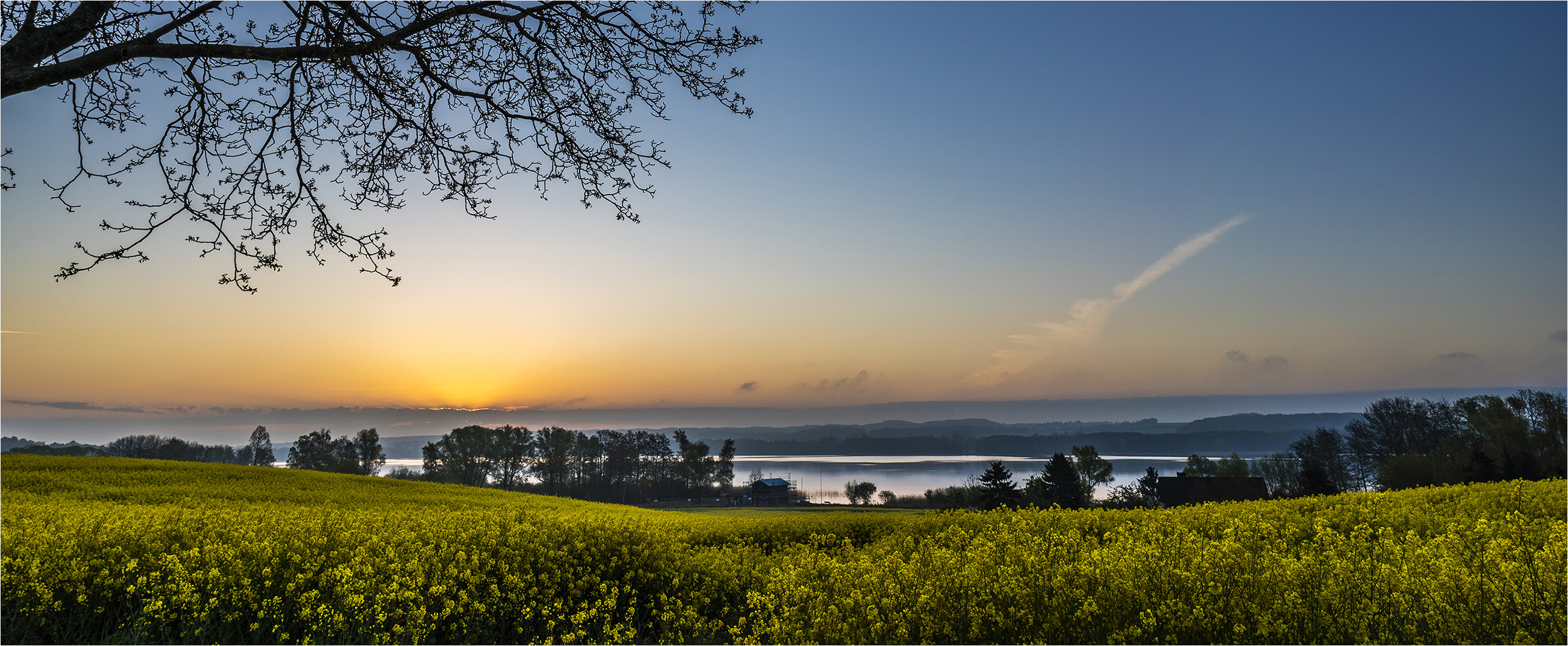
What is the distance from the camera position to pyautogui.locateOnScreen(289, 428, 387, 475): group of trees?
64562 millimetres

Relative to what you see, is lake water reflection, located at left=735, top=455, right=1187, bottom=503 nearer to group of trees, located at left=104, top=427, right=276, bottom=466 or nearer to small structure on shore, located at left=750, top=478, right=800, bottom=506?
small structure on shore, located at left=750, top=478, right=800, bottom=506

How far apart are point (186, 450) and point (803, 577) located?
9301 cm

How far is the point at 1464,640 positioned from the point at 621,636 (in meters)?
4.84

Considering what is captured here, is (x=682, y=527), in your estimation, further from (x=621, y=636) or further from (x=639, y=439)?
(x=639, y=439)

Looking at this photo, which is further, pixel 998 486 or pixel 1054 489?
pixel 1054 489

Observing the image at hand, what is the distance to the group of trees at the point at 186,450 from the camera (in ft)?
220

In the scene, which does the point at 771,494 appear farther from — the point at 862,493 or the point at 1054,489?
the point at 1054,489

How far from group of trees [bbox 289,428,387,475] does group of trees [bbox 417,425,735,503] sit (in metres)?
4.30

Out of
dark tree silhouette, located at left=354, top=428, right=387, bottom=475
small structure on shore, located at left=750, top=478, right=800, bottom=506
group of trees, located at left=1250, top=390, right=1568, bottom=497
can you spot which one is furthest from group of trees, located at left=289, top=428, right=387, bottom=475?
group of trees, located at left=1250, top=390, right=1568, bottom=497

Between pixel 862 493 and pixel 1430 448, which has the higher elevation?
pixel 1430 448

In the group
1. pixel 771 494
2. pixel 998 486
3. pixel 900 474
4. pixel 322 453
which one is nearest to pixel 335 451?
pixel 322 453

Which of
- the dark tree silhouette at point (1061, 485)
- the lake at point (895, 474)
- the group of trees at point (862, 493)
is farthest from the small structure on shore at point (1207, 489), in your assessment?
the group of trees at point (862, 493)

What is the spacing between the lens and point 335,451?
219 ft

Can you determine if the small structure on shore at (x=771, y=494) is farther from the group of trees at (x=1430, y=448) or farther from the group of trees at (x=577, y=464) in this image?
the group of trees at (x=1430, y=448)
